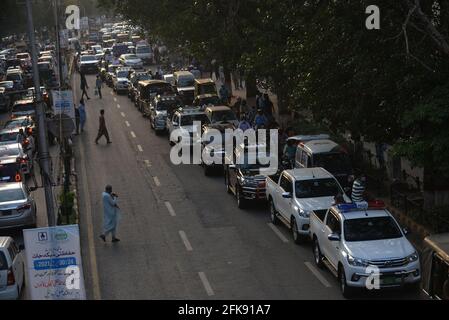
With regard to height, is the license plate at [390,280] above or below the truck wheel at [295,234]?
above

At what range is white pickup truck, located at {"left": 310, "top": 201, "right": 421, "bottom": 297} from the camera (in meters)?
16.8

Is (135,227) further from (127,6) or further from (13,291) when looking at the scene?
(127,6)

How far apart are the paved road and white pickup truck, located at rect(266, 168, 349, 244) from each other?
19.9 inches

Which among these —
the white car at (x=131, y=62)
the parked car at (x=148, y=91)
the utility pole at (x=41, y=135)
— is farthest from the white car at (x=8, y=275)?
the white car at (x=131, y=62)

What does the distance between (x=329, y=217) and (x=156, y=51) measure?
6984 cm

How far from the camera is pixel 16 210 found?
23.2 metres

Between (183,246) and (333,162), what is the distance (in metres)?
6.12

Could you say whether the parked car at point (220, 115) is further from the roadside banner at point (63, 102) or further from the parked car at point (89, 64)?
the parked car at point (89, 64)

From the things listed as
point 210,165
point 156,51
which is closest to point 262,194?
point 210,165

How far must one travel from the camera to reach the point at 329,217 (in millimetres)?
18859

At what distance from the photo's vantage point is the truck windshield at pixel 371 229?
17703mm

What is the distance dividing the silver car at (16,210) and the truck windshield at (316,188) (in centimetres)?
724

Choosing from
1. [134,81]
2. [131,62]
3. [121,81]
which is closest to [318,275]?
[134,81]

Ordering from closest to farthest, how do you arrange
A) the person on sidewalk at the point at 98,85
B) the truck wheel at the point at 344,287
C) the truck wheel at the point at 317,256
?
the truck wheel at the point at 344,287, the truck wheel at the point at 317,256, the person on sidewalk at the point at 98,85
